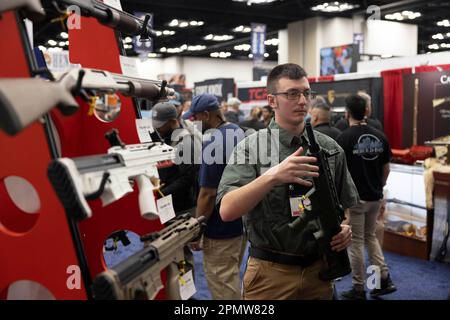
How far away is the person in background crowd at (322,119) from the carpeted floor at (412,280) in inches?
56.5

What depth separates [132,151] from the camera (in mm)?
1485

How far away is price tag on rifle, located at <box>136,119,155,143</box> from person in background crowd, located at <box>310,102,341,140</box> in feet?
9.43

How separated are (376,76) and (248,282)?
7.18 meters

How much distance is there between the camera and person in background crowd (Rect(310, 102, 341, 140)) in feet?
14.9

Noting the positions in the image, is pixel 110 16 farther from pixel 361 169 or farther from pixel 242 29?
pixel 242 29

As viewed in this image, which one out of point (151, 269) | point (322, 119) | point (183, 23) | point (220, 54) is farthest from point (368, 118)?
point (220, 54)

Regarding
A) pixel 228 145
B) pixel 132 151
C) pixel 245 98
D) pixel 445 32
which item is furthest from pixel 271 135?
pixel 445 32

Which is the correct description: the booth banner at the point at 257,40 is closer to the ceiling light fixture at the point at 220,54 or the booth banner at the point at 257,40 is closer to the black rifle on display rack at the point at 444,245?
the ceiling light fixture at the point at 220,54

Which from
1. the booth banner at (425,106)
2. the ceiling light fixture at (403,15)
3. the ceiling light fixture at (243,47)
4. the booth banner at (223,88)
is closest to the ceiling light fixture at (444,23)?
the ceiling light fixture at (403,15)

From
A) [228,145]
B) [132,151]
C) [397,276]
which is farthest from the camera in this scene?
[397,276]

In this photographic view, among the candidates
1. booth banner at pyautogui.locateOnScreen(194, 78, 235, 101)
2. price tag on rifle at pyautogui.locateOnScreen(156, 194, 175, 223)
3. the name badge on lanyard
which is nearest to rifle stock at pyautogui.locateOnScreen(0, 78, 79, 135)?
price tag on rifle at pyautogui.locateOnScreen(156, 194, 175, 223)

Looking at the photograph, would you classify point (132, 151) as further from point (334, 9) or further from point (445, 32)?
point (445, 32)

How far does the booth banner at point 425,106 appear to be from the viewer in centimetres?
759

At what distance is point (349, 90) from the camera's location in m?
8.86
